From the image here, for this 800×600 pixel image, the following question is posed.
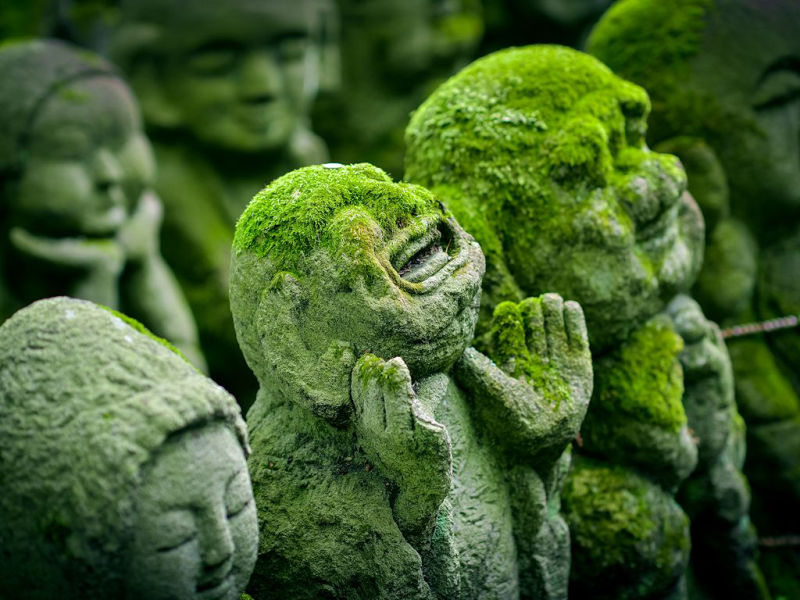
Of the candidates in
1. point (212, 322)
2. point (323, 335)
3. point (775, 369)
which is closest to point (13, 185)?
point (212, 322)

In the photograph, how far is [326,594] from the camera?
220cm

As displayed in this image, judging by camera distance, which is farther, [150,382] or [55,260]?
[55,260]

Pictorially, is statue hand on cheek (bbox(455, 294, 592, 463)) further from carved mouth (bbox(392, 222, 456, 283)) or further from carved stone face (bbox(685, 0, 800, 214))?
carved stone face (bbox(685, 0, 800, 214))

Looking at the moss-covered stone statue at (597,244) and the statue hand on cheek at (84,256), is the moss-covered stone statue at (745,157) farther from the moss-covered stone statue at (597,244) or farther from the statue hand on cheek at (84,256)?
the statue hand on cheek at (84,256)

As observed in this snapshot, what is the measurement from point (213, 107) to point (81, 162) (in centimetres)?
141

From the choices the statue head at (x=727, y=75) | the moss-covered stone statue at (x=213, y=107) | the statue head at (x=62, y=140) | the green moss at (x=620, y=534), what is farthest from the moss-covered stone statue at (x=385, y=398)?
the moss-covered stone statue at (x=213, y=107)

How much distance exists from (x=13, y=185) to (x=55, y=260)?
416 millimetres

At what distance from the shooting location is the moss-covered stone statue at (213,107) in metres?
5.74

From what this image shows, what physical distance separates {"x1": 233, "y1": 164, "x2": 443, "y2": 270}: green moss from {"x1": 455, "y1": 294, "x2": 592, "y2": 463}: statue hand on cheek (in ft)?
1.32

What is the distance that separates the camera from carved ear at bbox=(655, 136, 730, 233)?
3.61m

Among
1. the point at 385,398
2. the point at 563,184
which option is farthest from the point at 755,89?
the point at 385,398

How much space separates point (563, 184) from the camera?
2.71 metres

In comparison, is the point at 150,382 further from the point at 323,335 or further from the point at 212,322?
the point at 212,322

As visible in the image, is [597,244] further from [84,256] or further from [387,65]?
[387,65]
